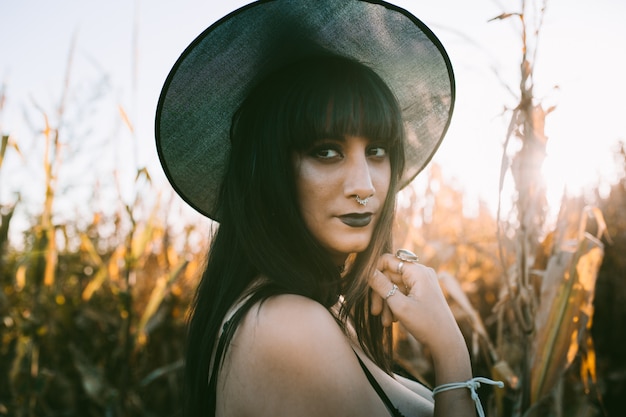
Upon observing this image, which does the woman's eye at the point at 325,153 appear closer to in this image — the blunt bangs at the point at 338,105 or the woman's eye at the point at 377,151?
the blunt bangs at the point at 338,105

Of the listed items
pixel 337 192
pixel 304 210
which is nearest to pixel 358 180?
pixel 337 192

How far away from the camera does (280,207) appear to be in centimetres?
134

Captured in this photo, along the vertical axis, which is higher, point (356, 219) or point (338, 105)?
point (338, 105)

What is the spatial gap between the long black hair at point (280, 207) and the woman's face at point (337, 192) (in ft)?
0.09

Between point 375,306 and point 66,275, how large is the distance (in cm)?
247

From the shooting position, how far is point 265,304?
1104 mm

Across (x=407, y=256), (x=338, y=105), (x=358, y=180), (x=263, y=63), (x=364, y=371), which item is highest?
(x=263, y=63)

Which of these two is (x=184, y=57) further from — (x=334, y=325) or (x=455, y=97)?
(x=455, y=97)

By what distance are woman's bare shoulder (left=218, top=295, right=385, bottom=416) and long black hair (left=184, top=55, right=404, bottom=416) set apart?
116mm

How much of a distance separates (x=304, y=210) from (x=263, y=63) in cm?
53

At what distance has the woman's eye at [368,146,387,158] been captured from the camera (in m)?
1.46

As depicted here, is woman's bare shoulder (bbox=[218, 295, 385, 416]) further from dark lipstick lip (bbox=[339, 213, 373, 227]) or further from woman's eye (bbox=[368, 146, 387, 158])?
A: woman's eye (bbox=[368, 146, 387, 158])

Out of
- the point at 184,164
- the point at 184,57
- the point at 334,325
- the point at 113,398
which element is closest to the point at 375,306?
the point at 334,325

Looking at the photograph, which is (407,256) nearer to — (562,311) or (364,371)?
(364,371)
